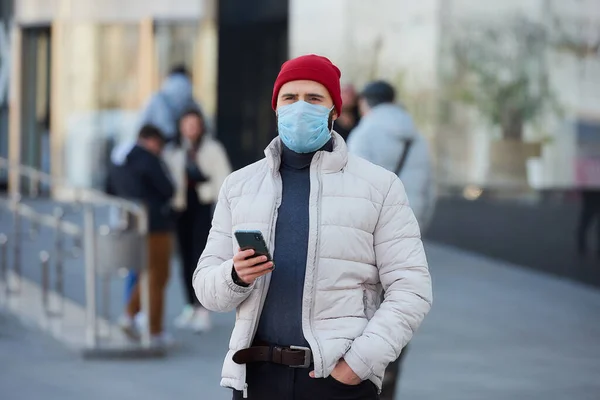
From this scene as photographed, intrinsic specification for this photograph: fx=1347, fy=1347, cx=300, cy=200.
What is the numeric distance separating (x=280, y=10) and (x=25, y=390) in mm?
11084

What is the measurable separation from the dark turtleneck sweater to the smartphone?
0.62ft

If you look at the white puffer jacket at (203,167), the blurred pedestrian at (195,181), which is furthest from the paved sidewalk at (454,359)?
the white puffer jacket at (203,167)

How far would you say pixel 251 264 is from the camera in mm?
3486

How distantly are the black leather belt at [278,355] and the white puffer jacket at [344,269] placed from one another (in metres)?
0.03

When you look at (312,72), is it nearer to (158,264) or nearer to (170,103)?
(158,264)

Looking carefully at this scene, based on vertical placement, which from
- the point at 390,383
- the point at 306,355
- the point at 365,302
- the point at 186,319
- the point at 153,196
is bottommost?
the point at 186,319

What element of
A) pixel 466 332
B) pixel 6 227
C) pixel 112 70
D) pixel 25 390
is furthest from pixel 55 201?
pixel 25 390

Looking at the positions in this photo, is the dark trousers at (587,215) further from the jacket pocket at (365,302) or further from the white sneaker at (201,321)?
the jacket pocket at (365,302)

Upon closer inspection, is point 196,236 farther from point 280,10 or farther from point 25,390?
point 280,10

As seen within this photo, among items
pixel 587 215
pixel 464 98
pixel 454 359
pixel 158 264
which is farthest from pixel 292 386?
pixel 464 98

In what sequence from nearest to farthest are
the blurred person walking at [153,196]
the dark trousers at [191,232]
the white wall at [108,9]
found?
the blurred person walking at [153,196], the dark trousers at [191,232], the white wall at [108,9]

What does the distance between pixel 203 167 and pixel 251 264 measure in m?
6.76

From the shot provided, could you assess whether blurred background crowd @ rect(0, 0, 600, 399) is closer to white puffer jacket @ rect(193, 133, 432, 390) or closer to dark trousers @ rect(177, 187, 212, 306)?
dark trousers @ rect(177, 187, 212, 306)

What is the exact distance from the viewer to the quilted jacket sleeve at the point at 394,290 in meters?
3.62
